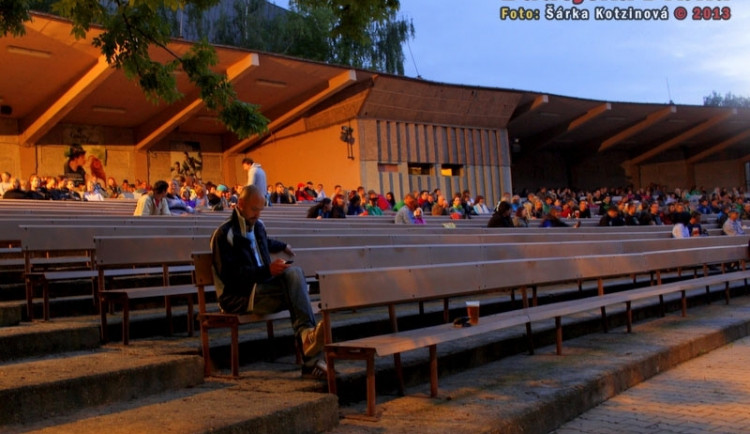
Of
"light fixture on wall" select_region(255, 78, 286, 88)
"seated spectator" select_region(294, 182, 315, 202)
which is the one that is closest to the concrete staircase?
"seated spectator" select_region(294, 182, 315, 202)

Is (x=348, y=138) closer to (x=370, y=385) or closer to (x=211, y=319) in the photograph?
(x=211, y=319)

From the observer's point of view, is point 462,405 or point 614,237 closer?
point 462,405

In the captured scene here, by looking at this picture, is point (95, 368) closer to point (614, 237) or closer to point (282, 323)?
point (282, 323)

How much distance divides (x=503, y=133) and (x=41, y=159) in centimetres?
1721

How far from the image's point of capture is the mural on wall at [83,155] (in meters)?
26.4

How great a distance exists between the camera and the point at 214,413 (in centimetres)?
378

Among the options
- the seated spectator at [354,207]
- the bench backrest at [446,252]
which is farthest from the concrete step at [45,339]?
the seated spectator at [354,207]

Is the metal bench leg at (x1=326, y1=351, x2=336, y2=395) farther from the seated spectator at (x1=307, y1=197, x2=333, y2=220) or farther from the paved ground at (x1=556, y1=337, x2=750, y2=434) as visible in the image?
the seated spectator at (x1=307, y1=197, x2=333, y2=220)

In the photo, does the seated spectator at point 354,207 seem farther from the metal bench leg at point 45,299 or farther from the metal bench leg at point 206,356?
the metal bench leg at point 206,356

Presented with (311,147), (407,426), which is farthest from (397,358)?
(311,147)

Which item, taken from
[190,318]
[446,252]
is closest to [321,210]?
[446,252]

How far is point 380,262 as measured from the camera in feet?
22.3

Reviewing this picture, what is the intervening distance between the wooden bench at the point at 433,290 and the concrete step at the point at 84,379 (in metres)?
0.94

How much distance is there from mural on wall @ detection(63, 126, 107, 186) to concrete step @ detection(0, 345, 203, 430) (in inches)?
904
